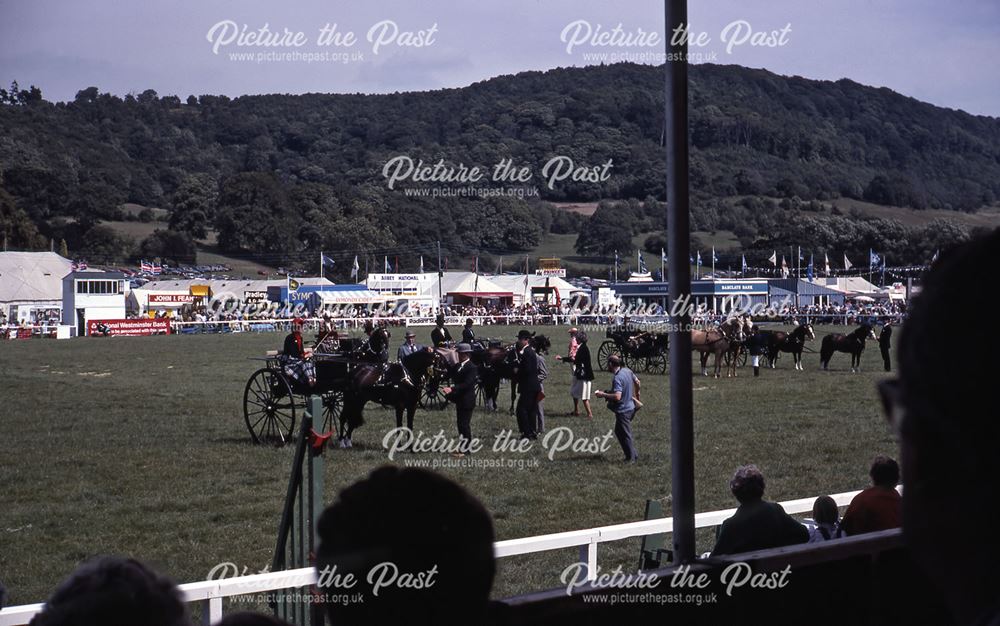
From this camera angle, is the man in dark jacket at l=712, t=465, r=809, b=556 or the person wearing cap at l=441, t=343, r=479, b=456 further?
the person wearing cap at l=441, t=343, r=479, b=456

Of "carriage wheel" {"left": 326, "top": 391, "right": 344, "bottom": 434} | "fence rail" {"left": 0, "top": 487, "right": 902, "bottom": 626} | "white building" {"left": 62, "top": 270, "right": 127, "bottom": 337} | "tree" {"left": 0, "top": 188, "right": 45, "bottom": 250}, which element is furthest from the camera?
"tree" {"left": 0, "top": 188, "right": 45, "bottom": 250}

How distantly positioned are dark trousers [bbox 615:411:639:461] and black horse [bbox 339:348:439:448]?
11.1 ft

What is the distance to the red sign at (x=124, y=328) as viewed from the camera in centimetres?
4653

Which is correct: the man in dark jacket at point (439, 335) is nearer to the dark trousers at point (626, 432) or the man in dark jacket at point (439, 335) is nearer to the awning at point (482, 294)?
the dark trousers at point (626, 432)

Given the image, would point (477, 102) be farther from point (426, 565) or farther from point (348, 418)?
point (426, 565)

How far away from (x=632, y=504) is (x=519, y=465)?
234 cm

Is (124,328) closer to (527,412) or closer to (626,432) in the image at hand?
(527,412)

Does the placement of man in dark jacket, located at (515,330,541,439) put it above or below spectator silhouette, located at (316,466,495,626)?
below

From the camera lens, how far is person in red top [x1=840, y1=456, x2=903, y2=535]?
511cm

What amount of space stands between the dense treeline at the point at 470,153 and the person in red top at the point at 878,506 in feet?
17.6

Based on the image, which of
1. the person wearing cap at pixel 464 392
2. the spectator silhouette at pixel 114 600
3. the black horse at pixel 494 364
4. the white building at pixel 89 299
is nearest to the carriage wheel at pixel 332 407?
the person wearing cap at pixel 464 392

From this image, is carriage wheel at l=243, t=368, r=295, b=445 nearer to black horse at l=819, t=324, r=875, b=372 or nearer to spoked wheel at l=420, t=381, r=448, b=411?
spoked wheel at l=420, t=381, r=448, b=411

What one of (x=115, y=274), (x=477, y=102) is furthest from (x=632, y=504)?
(x=477, y=102)

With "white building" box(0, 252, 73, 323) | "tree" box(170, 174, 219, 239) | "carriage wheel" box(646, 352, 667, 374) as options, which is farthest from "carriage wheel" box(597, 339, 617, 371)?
"tree" box(170, 174, 219, 239)
